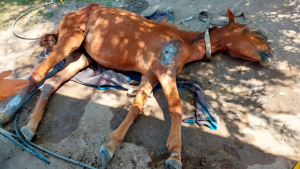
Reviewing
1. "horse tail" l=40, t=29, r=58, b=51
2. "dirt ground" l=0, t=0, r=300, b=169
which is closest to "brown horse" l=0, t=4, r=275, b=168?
"dirt ground" l=0, t=0, r=300, b=169

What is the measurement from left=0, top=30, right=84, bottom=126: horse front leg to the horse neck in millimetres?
2243

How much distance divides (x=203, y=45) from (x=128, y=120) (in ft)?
6.71

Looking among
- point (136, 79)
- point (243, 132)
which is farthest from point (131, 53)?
point (243, 132)

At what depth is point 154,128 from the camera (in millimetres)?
3367

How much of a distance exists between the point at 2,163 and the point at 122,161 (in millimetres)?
1800

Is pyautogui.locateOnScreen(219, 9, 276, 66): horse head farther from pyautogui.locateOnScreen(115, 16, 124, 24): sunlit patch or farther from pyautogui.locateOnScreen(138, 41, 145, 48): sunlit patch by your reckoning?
pyautogui.locateOnScreen(115, 16, 124, 24): sunlit patch

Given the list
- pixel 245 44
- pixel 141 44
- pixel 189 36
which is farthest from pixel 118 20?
pixel 245 44

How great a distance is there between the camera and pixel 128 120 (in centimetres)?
332

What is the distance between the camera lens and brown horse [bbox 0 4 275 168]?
3.54 m

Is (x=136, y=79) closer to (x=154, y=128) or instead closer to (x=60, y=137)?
(x=154, y=128)

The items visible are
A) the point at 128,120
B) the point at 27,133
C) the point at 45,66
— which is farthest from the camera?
the point at 45,66

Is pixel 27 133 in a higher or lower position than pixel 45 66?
lower

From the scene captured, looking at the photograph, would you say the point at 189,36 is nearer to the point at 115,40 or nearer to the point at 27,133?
the point at 115,40

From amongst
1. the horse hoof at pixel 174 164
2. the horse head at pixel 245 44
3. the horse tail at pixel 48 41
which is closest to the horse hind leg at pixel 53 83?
the horse tail at pixel 48 41
